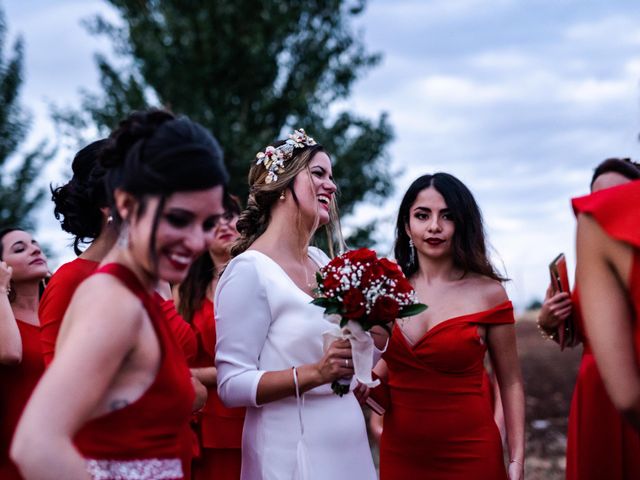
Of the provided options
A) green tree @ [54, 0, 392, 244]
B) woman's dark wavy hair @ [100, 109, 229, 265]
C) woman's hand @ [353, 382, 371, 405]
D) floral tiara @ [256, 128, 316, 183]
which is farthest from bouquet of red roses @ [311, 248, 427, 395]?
green tree @ [54, 0, 392, 244]

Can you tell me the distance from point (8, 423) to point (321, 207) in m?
2.07

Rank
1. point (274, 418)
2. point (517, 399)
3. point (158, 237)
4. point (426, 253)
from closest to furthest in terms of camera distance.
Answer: point (158, 237) < point (274, 418) < point (517, 399) < point (426, 253)

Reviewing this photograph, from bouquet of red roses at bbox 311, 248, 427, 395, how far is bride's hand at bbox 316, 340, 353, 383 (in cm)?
4

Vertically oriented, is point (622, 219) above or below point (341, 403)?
above

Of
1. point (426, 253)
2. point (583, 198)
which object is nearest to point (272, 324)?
point (426, 253)

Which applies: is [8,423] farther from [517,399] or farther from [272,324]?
[517,399]

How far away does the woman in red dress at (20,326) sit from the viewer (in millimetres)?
4055

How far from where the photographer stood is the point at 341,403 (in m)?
4.02

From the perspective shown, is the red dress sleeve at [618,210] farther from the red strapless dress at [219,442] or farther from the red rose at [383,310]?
the red strapless dress at [219,442]

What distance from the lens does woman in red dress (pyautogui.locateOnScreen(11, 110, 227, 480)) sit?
6.84 feet

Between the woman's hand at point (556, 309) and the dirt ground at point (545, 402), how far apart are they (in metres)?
6.83

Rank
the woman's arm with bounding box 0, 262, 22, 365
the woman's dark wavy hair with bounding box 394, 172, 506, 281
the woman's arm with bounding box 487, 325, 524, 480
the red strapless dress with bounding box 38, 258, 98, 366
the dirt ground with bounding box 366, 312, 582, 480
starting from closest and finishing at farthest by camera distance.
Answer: the red strapless dress with bounding box 38, 258, 98, 366 < the woman's arm with bounding box 0, 262, 22, 365 < the woman's arm with bounding box 487, 325, 524, 480 < the woman's dark wavy hair with bounding box 394, 172, 506, 281 < the dirt ground with bounding box 366, 312, 582, 480

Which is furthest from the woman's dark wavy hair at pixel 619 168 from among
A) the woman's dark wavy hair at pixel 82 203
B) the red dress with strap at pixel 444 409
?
the woman's dark wavy hair at pixel 82 203

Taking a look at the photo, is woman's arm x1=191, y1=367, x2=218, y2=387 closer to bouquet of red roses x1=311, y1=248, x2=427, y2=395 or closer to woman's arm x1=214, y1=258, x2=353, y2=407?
woman's arm x1=214, y1=258, x2=353, y2=407
